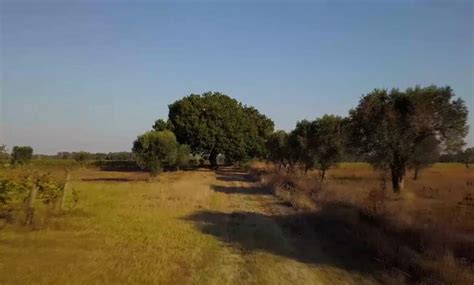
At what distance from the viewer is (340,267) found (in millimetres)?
12992

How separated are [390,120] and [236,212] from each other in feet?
42.1

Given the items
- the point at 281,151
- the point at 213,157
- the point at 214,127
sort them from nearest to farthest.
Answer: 1. the point at 281,151
2. the point at 214,127
3. the point at 213,157

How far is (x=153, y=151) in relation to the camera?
211ft

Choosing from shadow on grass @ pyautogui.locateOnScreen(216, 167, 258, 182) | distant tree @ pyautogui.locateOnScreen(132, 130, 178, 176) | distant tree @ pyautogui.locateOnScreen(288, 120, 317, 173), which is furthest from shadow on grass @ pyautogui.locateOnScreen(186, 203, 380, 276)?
distant tree @ pyautogui.locateOnScreen(132, 130, 178, 176)

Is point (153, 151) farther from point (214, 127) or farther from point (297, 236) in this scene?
point (297, 236)

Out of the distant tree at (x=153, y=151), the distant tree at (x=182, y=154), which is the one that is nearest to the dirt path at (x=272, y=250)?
the distant tree at (x=153, y=151)

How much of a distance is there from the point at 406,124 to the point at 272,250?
19859 millimetres

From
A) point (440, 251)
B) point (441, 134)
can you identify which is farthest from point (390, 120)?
point (440, 251)

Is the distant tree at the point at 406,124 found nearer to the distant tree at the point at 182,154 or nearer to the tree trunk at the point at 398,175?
the tree trunk at the point at 398,175

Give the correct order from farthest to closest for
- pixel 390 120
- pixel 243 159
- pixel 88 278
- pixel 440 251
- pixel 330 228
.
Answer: pixel 243 159, pixel 390 120, pixel 330 228, pixel 440 251, pixel 88 278

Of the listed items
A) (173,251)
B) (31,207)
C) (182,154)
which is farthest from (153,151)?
(173,251)

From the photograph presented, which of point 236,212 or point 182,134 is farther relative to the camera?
point 182,134

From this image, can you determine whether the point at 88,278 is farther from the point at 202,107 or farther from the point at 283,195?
the point at 202,107

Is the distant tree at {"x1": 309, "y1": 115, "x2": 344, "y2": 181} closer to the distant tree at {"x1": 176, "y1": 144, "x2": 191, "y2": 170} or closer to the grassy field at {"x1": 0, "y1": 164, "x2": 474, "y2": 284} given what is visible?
the grassy field at {"x1": 0, "y1": 164, "x2": 474, "y2": 284}
